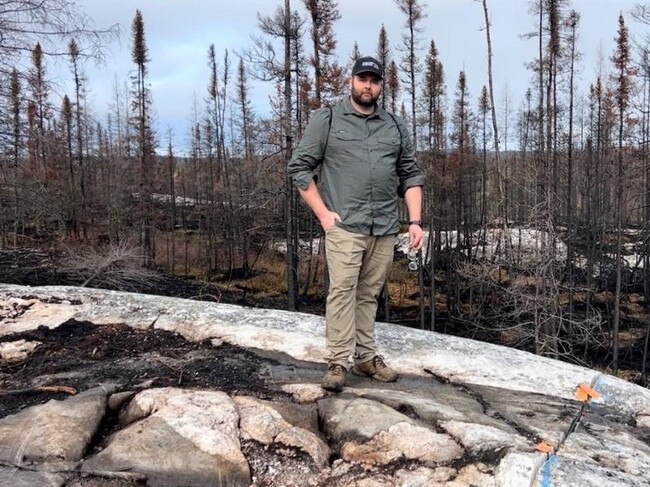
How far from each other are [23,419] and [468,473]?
2.30 m

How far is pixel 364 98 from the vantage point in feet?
10.6

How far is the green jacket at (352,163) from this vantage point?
3.30 metres

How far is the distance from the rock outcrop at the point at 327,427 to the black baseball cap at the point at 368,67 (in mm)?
1975

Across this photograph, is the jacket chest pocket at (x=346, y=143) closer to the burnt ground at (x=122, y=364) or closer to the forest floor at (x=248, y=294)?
the burnt ground at (x=122, y=364)

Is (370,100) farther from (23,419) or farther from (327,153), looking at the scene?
(23,419)

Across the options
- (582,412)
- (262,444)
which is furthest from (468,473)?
(582,412)

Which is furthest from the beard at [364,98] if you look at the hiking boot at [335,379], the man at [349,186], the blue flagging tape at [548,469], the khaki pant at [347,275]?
the blue flagging tape at [548,469]

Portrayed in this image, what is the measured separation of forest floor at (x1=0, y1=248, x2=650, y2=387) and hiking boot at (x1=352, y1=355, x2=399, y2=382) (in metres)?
10.0

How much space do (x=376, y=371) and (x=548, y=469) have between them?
4.61 ft

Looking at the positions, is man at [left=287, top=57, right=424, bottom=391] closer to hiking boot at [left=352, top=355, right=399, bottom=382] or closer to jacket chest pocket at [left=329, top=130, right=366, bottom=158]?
jacket chest pocket at [left=329, top=130, right=366, bottom=158]

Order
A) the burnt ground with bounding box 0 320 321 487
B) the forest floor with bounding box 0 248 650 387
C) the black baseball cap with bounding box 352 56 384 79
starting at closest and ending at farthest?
the burnt ground with bounding box 0 320 321 487 → the black baseball cap with bounding box 352 56 384 79 → the forest floor with bounding box 0 248 650 387

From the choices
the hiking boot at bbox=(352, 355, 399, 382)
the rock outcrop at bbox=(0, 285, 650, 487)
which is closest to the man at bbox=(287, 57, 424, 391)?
the hiking boot at bbox=(352, 355, 399, 382)

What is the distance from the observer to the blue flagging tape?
237 centimetres

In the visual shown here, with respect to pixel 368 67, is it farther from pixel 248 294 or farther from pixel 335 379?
pixel 248 294
